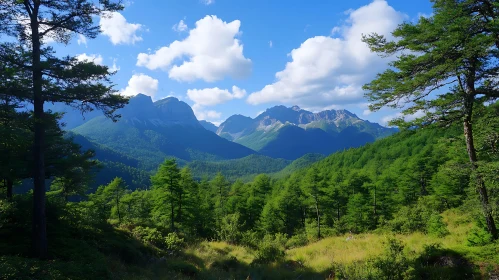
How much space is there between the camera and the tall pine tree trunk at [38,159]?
9.10m

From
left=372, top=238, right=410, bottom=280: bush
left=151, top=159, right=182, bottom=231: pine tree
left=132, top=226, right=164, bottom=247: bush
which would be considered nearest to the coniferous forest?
left=372, top=238, right=410, bottom=280: bush

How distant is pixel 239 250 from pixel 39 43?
14425 mm

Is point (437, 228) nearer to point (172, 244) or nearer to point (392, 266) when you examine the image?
point (392, 266)

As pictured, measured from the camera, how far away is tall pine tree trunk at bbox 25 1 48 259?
9096 mm

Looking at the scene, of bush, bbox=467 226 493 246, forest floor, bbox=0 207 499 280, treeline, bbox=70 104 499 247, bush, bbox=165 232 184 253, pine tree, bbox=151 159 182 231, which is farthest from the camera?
treeline, bbox=70 104 499 247

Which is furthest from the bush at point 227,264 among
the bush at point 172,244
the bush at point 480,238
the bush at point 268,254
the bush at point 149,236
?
the bush at point 480,238

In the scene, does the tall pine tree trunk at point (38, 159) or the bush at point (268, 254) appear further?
the bush at point (268, 254)

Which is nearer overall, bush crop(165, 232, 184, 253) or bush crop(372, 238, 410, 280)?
bush crop(372, 238, 410, 280)

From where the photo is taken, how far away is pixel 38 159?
962 cm

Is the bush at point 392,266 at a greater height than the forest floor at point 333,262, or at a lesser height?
greater

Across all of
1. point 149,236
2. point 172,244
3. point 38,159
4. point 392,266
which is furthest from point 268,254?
point 38,159

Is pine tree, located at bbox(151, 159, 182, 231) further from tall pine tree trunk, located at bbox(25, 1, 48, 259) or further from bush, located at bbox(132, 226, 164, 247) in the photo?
tall pine tree trunk, located at bbox(25, 1, 48, 259)

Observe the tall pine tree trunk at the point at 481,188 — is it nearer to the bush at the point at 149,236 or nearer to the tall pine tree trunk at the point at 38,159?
the tall pine tree trunk at the point at 38,159

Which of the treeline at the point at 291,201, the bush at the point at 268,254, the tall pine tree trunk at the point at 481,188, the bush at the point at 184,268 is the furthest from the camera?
the treeline at the point at 291,201
